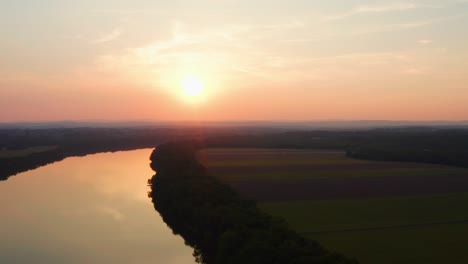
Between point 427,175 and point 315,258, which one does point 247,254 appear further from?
point 427,175

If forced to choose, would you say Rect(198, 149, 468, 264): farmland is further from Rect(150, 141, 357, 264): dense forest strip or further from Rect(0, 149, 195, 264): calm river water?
Rect(0, 149, 195, 264): calm river water

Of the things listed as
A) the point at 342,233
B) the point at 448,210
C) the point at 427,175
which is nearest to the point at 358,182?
the point at 427,175

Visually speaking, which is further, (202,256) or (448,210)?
(448,210)

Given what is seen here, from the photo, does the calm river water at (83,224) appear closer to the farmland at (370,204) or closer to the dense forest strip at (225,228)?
the dense forest strip at (225,228)

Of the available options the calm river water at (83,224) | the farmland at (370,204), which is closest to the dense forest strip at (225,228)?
the calm river water at (83,224)

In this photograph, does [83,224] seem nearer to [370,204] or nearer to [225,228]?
[225,228]

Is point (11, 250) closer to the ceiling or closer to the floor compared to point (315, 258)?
closer to the floor

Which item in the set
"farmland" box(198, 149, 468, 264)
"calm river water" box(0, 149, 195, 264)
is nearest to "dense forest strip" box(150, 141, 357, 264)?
"calm river water" box(0, 149, 195, 264)
